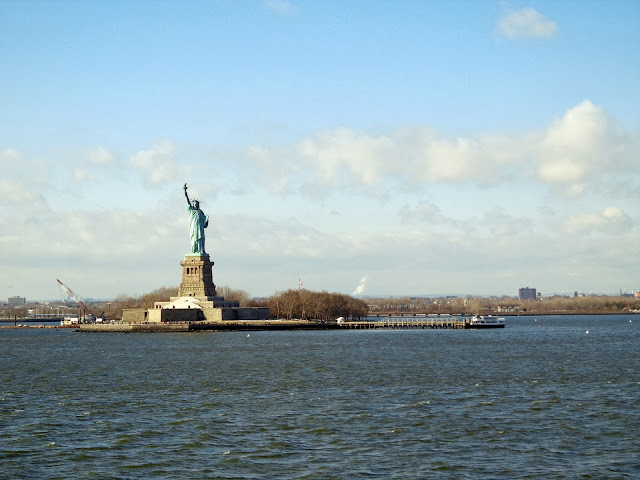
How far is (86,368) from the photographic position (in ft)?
204

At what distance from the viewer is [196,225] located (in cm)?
12812

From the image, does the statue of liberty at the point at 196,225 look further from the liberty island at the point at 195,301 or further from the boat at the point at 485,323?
the boat at the point at 485,323

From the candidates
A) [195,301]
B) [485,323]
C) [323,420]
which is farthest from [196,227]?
[323,420]

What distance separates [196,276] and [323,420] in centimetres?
9388

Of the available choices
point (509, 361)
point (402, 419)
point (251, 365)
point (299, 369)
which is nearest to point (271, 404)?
point (402, 419)

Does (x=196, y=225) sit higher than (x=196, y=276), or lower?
higher

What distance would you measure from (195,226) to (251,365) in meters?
67.7

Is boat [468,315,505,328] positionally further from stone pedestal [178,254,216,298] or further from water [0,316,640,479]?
water [0,316,640,479]

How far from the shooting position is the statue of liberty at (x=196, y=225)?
128 m

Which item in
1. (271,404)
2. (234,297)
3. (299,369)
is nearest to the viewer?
(271,404)

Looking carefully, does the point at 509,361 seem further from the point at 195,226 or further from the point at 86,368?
the point at 195,226

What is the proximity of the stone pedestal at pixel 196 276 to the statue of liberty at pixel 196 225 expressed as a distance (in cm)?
123

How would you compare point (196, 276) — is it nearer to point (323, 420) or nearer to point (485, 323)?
point (485, 323)

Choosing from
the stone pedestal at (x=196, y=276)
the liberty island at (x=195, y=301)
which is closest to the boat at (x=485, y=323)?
the liberty island at (x=195, y=301)
